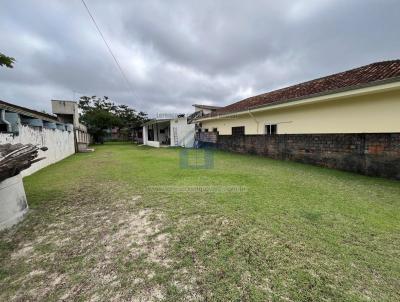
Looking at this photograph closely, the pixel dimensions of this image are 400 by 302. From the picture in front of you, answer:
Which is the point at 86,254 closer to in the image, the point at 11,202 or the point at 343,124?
the point at 11,202

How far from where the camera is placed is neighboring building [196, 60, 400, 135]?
18.6 feet

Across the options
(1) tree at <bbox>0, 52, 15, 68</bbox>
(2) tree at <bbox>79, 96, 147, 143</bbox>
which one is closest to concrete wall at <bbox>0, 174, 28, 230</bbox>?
(1) tree at <bbox>0, 52, 15, 68</bbox>

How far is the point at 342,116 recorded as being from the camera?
697 centimetres

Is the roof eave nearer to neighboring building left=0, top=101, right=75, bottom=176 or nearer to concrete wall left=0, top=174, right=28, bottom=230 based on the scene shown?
concrete wall left=0, top=174, right=28, bottom=230

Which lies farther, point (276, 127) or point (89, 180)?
point (276, 127)

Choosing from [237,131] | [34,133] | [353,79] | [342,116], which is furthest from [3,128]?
[353,79]

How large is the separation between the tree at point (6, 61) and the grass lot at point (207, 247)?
2.40 meters

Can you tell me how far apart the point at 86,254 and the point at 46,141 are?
9333mm

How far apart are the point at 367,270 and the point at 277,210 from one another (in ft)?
4.89

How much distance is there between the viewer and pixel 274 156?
9766 mm

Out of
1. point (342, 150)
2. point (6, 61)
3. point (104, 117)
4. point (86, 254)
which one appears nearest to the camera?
point (86, 254)

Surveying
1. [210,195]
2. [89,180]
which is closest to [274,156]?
[210,195]

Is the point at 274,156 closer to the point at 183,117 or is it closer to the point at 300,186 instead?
the point at 300,186

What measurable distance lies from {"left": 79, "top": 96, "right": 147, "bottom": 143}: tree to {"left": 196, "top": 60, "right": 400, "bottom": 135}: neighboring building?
24.0 metres
